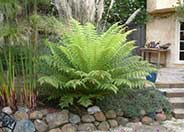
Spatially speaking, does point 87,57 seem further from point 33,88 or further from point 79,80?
point 33,88

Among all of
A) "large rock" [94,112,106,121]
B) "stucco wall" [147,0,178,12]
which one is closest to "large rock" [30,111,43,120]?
"large rock" [94,112,106,121]

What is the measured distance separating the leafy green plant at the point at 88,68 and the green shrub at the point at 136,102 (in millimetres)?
213

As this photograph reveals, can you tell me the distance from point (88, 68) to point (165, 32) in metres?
7.08

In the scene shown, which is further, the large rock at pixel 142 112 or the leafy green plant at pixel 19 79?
the large rock at pixel 142 112

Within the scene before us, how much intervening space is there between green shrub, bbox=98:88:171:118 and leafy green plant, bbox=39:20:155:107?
0.21 meters

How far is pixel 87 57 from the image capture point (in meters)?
5.50

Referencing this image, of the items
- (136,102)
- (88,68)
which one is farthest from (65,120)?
(136,102)

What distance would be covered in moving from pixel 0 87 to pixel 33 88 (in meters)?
0.55

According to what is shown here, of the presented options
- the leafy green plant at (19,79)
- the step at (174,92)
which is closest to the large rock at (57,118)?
the leafy green plant at (19,79)

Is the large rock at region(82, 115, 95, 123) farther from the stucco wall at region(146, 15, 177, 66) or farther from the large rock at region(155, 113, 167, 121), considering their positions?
the stucco wall at region(146, 15, 177, 66)

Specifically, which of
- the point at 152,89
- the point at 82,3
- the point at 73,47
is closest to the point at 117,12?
the point at 82,3

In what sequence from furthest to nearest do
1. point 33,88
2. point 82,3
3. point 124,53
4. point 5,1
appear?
point 82,3 → point 124,53 → point 33,88 → point 5,1

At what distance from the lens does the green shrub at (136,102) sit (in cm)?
568

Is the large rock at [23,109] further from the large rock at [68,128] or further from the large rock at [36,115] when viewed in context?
the large rock at [68,128]
